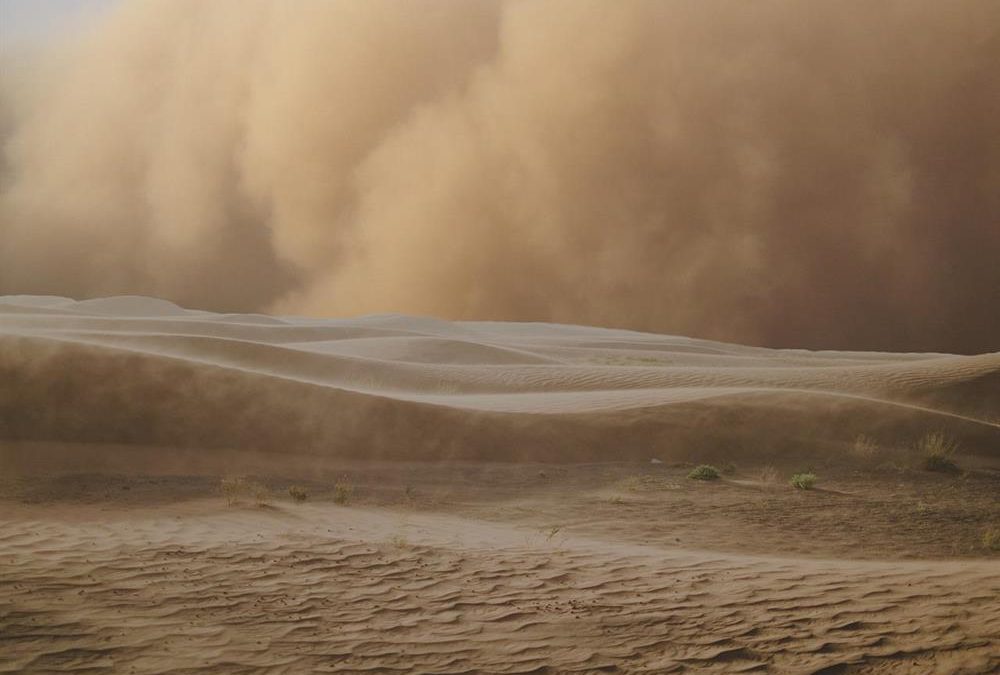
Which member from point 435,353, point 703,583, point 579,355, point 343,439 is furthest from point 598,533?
point 579,355

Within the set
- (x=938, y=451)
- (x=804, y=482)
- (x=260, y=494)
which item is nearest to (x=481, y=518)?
(x=260, y=494)


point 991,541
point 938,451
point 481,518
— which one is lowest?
point 481,518

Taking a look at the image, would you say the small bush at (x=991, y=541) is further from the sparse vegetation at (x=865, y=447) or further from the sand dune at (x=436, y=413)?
the sand dune at (x=436, y=413)

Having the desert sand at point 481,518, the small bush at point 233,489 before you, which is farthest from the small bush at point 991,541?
the small bush at point 233,489

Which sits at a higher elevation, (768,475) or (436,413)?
(436,413)

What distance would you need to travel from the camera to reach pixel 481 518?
28.5 ft

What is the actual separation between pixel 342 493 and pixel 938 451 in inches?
325

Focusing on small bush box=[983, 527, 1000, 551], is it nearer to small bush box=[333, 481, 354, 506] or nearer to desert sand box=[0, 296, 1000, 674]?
→ desert sand box=[0, 296, 1000, 674]

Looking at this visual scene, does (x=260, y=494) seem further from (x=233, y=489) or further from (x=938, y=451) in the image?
(x=938, y=451)

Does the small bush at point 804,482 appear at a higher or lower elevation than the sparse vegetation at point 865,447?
lower

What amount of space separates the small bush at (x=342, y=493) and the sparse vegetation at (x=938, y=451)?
767cm

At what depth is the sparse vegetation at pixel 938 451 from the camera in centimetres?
1169

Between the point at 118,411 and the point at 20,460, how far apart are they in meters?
1.79

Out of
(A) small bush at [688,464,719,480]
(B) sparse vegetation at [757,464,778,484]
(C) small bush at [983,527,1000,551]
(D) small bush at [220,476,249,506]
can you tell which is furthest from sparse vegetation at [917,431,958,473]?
(D) small bush at [220,476,249,506]
